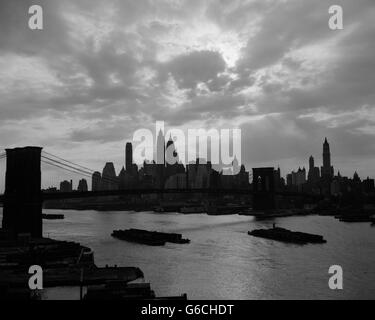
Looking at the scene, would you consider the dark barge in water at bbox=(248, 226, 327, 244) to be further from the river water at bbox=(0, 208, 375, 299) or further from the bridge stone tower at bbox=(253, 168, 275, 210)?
the bridge stone tower at bbox=(253, 168, 275, 210)

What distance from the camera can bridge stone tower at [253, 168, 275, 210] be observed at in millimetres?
100562

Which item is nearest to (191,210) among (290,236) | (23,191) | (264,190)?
(264,190)

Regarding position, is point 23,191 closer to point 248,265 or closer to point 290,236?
point 248,265

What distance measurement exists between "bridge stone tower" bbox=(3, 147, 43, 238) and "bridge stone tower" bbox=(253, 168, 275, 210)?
64558mm

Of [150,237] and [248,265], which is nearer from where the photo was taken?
[248,265]

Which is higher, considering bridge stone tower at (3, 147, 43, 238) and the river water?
bridge stone tower at (3, 147, 43, 238)

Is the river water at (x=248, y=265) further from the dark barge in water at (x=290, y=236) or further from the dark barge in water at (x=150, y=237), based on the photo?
the dark barge in water at (x=290, y=236)

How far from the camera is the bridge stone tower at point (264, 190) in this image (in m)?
101

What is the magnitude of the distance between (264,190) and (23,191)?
68.6 metres

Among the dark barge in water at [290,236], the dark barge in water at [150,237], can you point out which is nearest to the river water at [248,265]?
the dark barge in water at [150,237]

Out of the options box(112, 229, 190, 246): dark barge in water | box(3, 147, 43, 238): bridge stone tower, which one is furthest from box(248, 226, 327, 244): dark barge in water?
box(3, 147, 43, 238): bridge stone tower

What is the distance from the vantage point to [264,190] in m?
101
